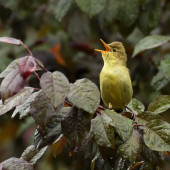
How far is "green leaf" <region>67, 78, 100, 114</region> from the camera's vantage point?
1267 mm

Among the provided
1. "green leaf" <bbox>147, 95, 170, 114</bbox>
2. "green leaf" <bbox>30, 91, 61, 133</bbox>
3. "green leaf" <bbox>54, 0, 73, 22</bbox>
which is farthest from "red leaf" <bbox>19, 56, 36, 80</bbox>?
"green leaf" <bbox>54, 0, 73, 22</bbox>

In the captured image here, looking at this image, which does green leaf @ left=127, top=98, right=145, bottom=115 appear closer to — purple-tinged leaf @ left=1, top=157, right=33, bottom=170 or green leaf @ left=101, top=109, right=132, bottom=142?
green leaf @ left=101, top=109, right=132, bottom=142

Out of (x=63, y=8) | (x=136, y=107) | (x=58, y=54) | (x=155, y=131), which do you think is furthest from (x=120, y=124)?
(x=58, y=54)

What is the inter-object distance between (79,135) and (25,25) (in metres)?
3.09

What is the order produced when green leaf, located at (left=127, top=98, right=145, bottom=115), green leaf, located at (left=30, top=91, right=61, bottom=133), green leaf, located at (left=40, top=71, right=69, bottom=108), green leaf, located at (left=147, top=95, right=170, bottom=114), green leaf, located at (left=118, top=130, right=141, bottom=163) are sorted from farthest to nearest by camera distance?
green leaf, located at (left=127, top=98, right=145, bottom=115), green leaf, located at (left=147, top=95, right=170, bottom=114), green leaf, located at (left=118, top=130, right=141, bottom=163), green leaf, located at (left=30, top=91, right=61, bottom=133), green leaf, located at (left=40, top=71, right=69, bottom=108)

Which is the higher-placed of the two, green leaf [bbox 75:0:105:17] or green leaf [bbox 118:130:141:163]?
green leaf [bbox 75:0:105:17]

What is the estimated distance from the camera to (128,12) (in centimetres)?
300

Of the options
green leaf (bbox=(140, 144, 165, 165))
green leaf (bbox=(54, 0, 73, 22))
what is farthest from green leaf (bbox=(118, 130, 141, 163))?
green leaf (bbox=(54, 0, 73, 22))

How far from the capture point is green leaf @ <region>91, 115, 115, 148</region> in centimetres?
139

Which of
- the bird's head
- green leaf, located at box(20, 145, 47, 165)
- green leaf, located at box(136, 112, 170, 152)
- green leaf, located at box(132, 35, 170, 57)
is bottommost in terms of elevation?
the bird's head

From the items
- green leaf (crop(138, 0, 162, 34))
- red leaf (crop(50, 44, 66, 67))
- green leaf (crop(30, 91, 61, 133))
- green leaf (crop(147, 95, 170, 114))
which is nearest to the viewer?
green leaf (crop(30, 91, 61, 133))

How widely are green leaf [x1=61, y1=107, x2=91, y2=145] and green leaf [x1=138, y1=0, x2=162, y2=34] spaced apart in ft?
6.22

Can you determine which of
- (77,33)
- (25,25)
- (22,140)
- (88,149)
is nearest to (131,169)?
(88,149)

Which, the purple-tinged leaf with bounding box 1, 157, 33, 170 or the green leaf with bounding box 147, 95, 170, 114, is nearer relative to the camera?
the purple-tinged leaf with bounding box 1, 157, 33, 170
